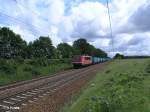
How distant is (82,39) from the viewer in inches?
6471

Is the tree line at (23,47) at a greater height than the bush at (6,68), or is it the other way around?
the tree line at (23,47)

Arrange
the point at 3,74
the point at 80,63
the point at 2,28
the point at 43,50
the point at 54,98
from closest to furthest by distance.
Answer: the point at 54,98, the point at 3,74, the point at 80,63, the point at 2,28, the point at 43,50

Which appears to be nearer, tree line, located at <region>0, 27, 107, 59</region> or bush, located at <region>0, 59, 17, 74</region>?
bush, located at <region>0, 59, 17, 74</region>

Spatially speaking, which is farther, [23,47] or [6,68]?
[23,47]

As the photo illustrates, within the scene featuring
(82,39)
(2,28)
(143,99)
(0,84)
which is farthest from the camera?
(82,39)

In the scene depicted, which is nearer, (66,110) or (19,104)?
(66,110)

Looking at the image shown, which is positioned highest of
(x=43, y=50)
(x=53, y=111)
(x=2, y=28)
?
(x=2, y=28)

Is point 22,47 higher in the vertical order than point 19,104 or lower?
higher

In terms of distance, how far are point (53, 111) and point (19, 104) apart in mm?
2172

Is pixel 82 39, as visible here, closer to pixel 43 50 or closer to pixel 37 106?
pixel 43 50

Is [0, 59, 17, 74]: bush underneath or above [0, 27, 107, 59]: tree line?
underneath

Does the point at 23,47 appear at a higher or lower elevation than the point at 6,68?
higher

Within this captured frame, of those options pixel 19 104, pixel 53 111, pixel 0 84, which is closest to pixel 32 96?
pixel 19 104

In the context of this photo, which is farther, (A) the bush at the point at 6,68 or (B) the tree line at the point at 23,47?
(B) the tree line at the point at 23,47
